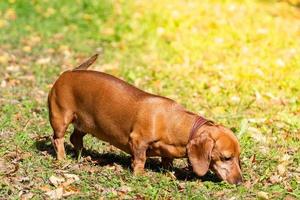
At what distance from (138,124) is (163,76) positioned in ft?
11.4

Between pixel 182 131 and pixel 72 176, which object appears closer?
pixel 182 131

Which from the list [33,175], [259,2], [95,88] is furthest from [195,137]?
[259,2]

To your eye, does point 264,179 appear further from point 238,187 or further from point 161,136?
point 161,136

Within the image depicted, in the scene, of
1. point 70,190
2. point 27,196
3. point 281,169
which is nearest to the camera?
point 27,196

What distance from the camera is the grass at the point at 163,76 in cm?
529

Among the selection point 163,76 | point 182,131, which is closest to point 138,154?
point 182,131

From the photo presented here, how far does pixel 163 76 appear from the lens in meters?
8.65

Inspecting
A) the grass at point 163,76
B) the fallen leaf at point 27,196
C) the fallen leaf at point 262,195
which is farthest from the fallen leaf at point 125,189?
the fallen leaf at point 262,195

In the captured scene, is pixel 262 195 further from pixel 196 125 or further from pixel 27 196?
pixel 27 196

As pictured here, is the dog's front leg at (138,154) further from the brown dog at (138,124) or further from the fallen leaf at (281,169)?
the fallen leaf at (281,169)

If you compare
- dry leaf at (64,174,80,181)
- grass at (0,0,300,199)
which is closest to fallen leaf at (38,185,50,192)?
grass at (0,0,300,199)

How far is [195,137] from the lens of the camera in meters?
5.06

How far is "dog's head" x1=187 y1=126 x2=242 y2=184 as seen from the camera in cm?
499

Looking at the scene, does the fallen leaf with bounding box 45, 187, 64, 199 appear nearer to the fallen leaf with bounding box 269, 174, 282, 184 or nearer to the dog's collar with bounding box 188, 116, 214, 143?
the dog's collar with bounding box 188, 116, 214, 143
